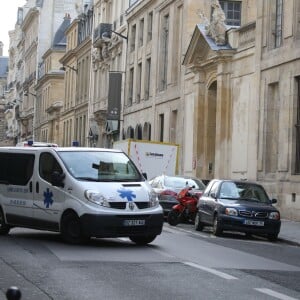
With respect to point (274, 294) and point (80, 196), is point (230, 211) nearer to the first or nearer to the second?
point (80, 196)

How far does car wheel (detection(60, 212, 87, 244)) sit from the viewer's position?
48.3 feet

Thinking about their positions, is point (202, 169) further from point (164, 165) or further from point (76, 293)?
point (76, 293)

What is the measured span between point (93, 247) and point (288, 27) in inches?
679

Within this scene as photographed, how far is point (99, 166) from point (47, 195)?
120cm

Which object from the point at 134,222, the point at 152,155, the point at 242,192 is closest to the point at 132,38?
the point at 152,155

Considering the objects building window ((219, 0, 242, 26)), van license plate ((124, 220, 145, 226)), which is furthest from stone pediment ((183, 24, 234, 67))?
van license plate ((124, 220, 145, 226))

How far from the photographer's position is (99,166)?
15312 mm

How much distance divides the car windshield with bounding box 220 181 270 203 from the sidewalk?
1098mm

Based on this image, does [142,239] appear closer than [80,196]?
No

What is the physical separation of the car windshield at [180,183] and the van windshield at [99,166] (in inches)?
430

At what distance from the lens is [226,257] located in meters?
14.1

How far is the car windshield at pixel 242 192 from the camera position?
69.3ft

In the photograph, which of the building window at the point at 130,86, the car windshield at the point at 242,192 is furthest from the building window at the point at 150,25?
the car windshield at the point at 242,192

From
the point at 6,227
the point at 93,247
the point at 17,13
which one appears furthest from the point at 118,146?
the point at 17,13
